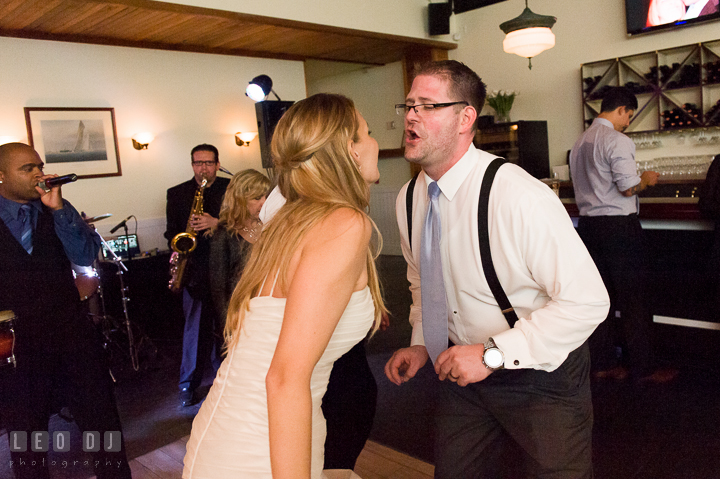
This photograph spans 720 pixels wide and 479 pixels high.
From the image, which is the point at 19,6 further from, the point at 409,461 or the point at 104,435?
the point at 409,461

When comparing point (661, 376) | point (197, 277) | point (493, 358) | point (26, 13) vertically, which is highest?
point (26, 13)

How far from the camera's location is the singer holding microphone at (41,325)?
2486mm

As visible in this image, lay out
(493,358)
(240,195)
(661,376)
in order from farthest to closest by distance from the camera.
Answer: (661,376) < (240,195) < (493,358)

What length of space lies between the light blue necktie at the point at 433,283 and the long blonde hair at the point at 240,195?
1.92 meters

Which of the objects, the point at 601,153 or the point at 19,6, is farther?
the point at 19,6

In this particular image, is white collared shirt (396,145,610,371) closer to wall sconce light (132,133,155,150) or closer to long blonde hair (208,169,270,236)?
long blonde hair (208,169,270,236)

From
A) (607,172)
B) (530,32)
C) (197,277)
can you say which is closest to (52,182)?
(197,277)

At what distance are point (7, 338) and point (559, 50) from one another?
6814 millimetres

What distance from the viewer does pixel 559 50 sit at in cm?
716

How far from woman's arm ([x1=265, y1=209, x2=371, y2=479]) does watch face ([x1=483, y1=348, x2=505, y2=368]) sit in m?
0.52

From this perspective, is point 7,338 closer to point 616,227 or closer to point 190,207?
point 190,207

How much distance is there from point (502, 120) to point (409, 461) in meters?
5.83

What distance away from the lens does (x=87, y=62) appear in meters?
6.28

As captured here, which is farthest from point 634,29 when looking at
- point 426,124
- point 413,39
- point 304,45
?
Result: point 426,124
